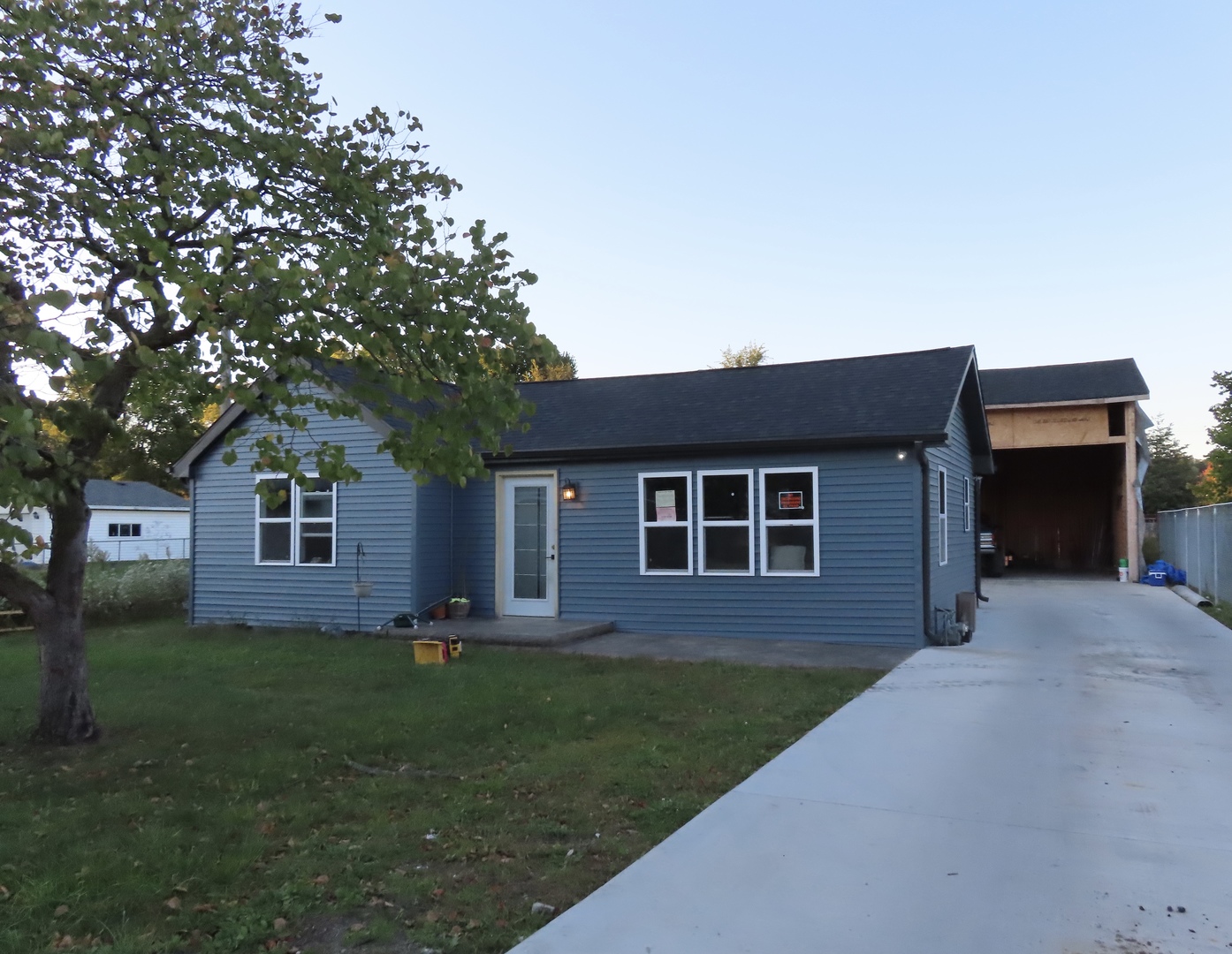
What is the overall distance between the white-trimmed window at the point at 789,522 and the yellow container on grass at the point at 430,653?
4183 millimetres

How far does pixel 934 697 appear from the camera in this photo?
7.33 m

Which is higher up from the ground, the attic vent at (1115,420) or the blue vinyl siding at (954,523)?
the attic vent at (1115,420)

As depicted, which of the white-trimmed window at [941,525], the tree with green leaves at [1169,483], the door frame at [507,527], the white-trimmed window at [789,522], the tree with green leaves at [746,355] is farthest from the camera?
the tree with green leaves at [746,355]

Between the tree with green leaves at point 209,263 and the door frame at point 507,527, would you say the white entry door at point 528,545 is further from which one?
the tree with green leaves at point 209,263

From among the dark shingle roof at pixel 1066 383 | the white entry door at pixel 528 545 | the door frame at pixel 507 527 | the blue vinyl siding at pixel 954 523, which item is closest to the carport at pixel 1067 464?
the dark shingle roof at pixel 1066 383

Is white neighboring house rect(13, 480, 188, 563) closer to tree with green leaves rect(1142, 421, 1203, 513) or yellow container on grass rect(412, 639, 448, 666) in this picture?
yellow container on grass rect(412, 639, 448, 666)

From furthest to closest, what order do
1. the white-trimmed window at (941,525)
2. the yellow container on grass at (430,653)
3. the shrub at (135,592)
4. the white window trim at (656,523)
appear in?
the shrub at (135,592) < the white-trimmed window at (941,525) < the white window trim at (656,523) < the yellow container on grass at (430,653)

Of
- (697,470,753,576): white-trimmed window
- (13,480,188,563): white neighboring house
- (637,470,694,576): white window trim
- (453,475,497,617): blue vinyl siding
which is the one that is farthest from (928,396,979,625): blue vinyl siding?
(13,480,188,563): white neighboring house

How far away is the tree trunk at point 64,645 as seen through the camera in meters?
5.98

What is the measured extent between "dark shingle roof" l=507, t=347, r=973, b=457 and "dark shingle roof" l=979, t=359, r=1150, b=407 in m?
9.00

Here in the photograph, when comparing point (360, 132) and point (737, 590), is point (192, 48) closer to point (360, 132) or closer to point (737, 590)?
point (360, 132)

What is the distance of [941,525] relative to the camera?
12039 mm

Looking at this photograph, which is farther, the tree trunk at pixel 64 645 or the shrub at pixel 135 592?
the shrub at pixel 135 592

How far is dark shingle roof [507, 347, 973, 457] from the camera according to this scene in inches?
413
